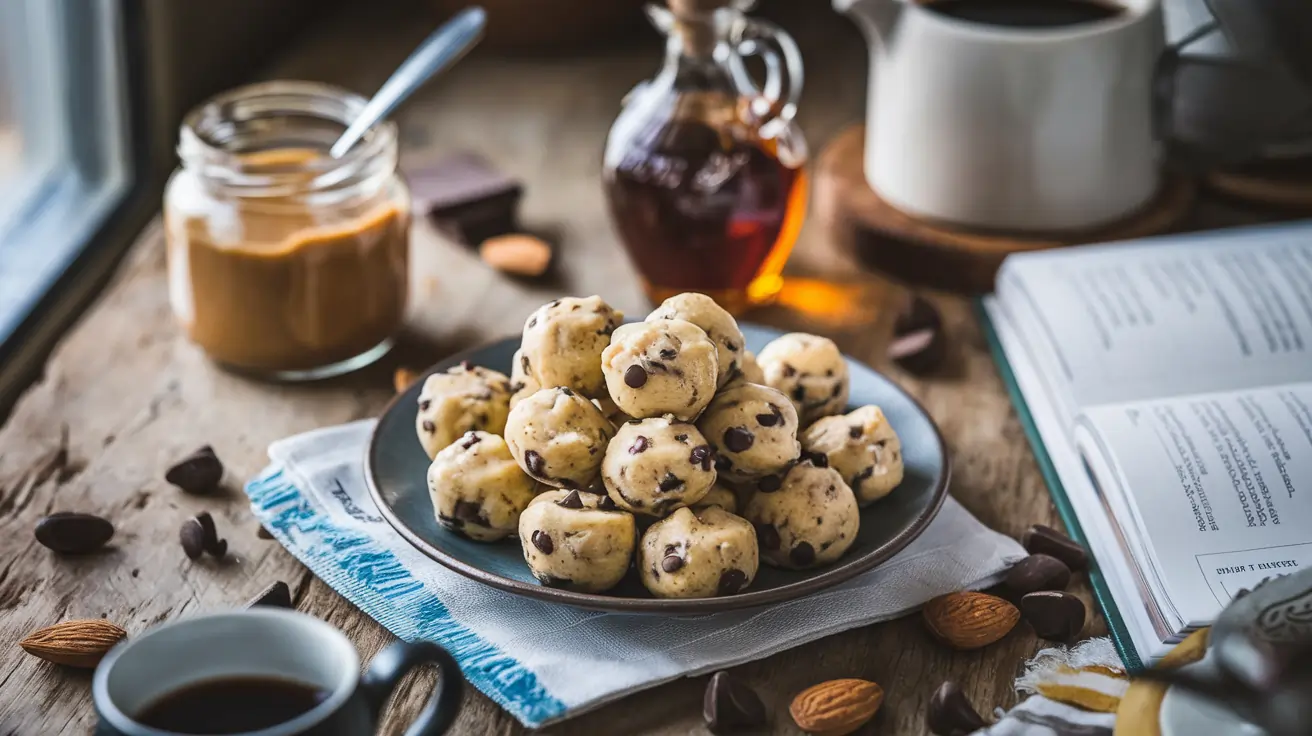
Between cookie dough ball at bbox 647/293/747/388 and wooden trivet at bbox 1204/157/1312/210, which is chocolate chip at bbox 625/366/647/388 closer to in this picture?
cookie dough ball at bbox 647/293/747/388

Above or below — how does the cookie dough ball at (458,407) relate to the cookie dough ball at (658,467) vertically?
below

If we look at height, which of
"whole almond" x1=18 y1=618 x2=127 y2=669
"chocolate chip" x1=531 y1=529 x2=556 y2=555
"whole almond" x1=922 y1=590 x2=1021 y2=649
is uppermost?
"chocolate chip" x1=531 y1=529 x2=556 y2=555

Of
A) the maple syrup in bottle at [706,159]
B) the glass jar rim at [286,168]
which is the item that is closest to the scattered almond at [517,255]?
the maple syrup in bottle at [706,159]

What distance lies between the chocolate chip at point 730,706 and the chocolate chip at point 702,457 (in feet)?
0.47

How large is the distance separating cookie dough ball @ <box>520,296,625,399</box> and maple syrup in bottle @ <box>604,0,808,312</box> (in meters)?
0.41

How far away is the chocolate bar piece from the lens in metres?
1.64

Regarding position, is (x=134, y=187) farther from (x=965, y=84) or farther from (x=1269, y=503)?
(x=1269, y=503)

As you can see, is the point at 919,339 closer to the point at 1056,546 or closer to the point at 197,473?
the point at 1056,546

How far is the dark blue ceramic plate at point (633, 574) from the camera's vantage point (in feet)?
2.93

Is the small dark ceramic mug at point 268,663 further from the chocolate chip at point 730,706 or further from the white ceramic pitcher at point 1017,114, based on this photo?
the white ceramic pitcher at point 1017,114

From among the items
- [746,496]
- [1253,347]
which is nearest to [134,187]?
[746,496]

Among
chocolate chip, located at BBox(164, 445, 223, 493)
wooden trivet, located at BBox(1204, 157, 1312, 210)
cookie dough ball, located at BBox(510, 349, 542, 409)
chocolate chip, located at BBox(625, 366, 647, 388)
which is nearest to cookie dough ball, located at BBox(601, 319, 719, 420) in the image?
chocolate chip, located at BBox(625, 366, 647, 388)

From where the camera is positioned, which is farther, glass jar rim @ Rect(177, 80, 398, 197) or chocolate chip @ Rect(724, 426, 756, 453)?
glass jar rim @ Rect(177, 80, 398, 197)

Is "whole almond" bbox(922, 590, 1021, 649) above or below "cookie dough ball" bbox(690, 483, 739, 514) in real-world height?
below
